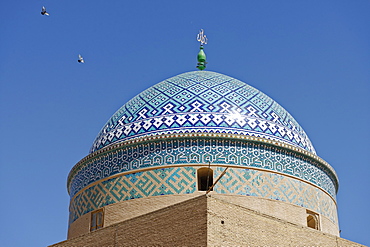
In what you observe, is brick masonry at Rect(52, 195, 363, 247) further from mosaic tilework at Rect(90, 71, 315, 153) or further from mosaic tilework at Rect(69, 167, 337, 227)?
mosaic tilework at Rect(90, 71, 315, 153)

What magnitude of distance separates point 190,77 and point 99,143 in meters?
1.63

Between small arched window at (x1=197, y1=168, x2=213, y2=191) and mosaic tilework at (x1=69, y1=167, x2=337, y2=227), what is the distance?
4.0 inches

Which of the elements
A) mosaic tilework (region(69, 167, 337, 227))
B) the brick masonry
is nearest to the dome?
mosaic tilework (region(69, 167, 337, 227))

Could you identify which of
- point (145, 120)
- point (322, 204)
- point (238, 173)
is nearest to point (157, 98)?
point (145, 120)

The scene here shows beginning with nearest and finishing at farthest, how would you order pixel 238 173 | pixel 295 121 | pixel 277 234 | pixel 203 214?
1. pixel 203 214
2. pixel 277 234
3. pixel 238 173
4. pixel 295 121

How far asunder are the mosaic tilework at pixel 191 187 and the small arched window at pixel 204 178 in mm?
101

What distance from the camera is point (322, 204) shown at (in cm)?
969

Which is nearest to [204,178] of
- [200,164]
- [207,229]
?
[200,164]

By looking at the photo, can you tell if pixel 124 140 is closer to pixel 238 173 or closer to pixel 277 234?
pixel 238 173

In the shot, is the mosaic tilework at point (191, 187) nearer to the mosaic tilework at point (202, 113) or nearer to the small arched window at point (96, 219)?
the small arched window at point (96, 219)

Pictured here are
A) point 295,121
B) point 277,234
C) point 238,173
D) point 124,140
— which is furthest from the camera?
point 295,121

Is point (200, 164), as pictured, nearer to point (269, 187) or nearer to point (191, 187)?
point (191, 187)

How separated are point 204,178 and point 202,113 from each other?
895 millimetres

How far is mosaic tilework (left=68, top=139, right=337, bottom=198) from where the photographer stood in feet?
29.9
